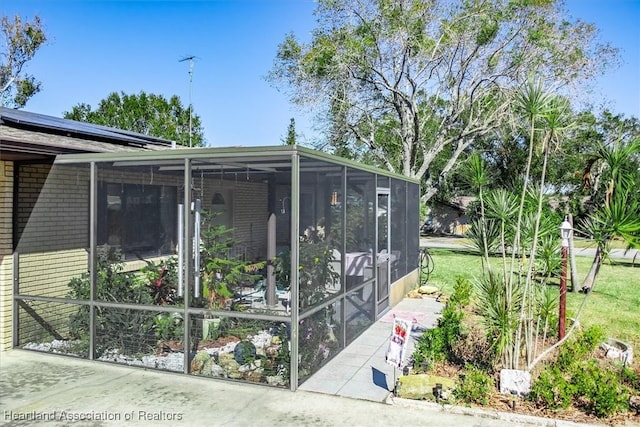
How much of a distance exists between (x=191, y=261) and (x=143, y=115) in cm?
2883

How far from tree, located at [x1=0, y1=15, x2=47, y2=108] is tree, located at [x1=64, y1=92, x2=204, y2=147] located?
4598mm

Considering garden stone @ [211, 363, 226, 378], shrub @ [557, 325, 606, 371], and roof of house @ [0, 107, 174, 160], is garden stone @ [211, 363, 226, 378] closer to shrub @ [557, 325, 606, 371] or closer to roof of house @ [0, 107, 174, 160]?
roof of house @ [0, 107, 174, 160]

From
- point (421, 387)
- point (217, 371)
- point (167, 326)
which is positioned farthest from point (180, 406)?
point (421, 387)

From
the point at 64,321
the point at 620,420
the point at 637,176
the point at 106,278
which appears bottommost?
the point at 620,420

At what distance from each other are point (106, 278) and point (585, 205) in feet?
58.5

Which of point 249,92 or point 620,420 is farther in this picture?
point 249,92

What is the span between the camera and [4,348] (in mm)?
6203

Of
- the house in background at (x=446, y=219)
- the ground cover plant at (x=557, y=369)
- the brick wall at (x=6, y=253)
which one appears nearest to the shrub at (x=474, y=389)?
the ground cover plant at (x=557, y=369)

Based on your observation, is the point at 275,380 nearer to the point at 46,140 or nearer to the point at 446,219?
the point at 46,140

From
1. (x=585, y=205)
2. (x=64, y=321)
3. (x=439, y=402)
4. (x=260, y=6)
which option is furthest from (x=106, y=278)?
(x=585, y=205)

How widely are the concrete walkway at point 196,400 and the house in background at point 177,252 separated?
0.27 metres

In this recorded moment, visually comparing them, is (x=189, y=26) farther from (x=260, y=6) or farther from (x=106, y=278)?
(x=106, y=278)

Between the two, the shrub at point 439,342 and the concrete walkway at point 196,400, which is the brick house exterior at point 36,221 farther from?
the shrub at point 439,342

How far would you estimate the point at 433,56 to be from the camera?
17562 mm
